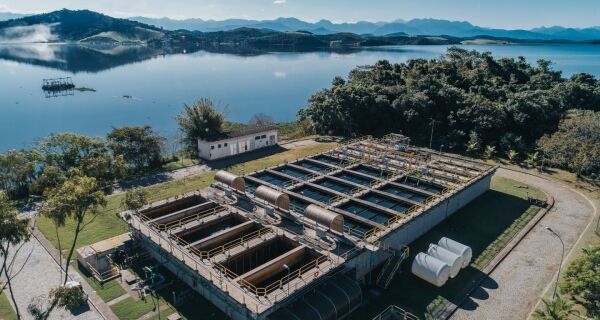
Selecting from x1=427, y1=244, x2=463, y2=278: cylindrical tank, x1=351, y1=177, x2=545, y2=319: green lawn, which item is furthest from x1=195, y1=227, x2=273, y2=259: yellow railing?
x1=427, y1=244, x2=463, y2=278: cylindrical tank

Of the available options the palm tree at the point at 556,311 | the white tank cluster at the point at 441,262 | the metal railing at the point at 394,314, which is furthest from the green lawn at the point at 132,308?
the palm tree at the point at 556,311

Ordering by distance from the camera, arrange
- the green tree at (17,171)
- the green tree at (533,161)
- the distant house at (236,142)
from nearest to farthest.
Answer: the green tree at (17,171), the green tree at (533,161), the distant house at (236,142)

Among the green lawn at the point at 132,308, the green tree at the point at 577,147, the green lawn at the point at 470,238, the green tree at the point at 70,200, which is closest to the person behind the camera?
the green tree at the point at 70,200

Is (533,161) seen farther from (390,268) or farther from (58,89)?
(58,89)

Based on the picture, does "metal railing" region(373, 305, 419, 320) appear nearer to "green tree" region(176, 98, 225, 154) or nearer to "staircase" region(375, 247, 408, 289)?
"staircase" region(375, 247, 408, 289)

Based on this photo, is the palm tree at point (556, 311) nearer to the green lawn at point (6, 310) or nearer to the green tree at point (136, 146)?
the green lawn at point (6, 310)

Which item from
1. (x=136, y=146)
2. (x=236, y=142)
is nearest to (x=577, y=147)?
(x=236, y=142)

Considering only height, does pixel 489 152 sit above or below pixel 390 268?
above
